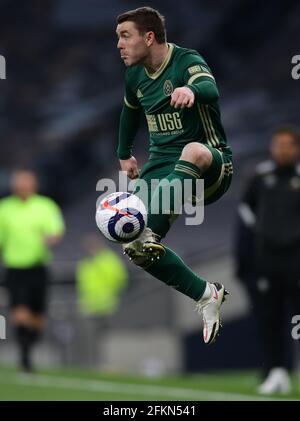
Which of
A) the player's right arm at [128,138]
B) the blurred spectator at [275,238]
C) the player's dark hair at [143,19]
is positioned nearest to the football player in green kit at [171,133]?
the player's dark hair at [143,19]

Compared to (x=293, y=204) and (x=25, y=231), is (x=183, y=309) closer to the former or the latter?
(x=25, y=231)

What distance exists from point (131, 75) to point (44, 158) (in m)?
17.6

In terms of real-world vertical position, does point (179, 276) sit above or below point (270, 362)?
below

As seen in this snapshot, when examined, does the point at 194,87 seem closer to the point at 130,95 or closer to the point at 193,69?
the point at 193,69

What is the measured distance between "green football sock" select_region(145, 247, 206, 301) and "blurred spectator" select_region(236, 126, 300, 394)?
2.83m

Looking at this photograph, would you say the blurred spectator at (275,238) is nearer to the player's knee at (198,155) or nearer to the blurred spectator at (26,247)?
the blurred spectator at (26,247)

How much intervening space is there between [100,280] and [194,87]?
12.2 meters

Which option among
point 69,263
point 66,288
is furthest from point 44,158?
point 66,288

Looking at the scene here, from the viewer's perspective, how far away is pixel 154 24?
595 cm

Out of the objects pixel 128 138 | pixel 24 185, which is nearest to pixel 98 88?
pixel 24 185

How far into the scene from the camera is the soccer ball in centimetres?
572

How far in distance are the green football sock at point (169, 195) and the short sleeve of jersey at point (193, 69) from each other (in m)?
0.41

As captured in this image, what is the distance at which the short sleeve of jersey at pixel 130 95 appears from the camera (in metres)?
6.26
